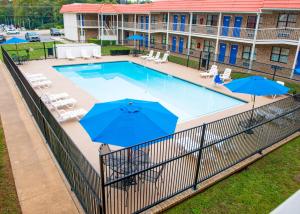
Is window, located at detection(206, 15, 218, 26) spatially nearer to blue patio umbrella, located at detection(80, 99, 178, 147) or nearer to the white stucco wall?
the white stucco wall

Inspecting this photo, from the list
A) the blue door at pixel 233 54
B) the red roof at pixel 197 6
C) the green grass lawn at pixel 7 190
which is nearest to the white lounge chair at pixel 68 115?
the green grass lawn at pixel 7 190

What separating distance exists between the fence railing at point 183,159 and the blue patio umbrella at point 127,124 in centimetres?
25

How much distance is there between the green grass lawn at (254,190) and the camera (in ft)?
20.2

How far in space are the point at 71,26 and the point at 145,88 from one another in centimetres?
2803

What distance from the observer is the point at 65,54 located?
26031 mm

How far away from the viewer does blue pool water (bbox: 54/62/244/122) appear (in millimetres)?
15064

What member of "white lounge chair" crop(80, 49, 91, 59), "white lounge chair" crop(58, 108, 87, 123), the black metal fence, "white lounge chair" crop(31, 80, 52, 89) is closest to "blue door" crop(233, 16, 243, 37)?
the black metal fence

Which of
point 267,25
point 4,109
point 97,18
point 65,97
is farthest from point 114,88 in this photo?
point 97,18

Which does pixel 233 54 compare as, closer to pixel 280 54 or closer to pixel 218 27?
pixel 218 27

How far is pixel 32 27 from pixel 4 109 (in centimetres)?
7360

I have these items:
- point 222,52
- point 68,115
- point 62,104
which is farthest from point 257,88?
point 222,52

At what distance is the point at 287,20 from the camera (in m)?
20.5

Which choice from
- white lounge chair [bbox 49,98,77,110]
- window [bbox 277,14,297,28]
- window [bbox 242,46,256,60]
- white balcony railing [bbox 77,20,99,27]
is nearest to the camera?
white lounge chair [bbox 49,98,77,110]

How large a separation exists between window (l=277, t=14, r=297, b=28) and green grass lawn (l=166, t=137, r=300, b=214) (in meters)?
16.0
